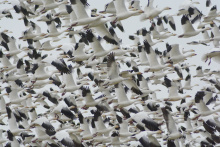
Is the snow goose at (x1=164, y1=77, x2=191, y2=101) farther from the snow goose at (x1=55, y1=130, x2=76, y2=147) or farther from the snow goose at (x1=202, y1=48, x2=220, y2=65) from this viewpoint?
the snow goose at (x1=55, y1=130, x2=76, y2=147)

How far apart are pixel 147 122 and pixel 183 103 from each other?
3777 millimetres

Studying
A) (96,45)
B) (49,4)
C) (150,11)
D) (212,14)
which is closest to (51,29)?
(49,4)

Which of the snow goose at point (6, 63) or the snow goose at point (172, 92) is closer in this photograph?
the snow goose at point (172, 92)

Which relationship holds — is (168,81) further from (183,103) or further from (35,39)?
(35,39)

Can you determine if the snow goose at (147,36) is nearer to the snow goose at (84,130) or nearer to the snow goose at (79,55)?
the snow goose at (79,55)

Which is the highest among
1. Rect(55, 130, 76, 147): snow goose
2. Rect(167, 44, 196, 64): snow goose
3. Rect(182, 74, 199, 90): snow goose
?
Rect(167, 44, 196, 64): snow goose

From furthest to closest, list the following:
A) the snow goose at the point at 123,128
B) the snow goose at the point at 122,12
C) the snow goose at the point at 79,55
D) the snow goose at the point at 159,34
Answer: the snow goose at the point at 159,34 → the snow goose at the point at 123,128 → the snow goose at the point at 79,55 → the snow goose at the point at 122,12

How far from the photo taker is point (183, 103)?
60.3 ft

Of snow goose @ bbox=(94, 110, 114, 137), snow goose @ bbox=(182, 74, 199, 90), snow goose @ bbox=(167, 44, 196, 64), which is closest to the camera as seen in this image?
snow goose @ bbox=(94, 110, 114, 137)

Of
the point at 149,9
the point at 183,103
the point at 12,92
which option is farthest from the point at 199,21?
the point at 12,92

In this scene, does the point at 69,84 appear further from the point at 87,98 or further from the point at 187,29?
the point at 187,29

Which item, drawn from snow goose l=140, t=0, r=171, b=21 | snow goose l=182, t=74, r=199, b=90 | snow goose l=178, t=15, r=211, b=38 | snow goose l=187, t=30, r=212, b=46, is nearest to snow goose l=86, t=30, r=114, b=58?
snow goose l=140, t=0, r=171, b=21

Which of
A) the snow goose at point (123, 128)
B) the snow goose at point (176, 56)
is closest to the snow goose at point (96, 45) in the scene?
the snow goose at point (123, 128)

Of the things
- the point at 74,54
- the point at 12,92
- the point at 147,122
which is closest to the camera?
the point at 147,122
